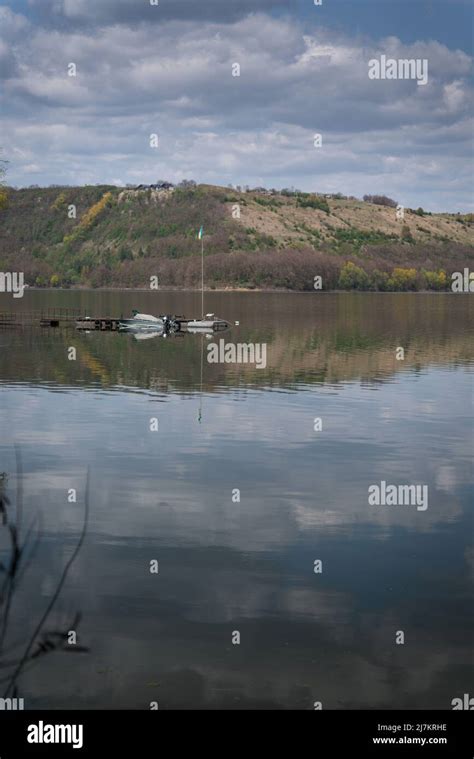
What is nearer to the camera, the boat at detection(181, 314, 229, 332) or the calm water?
the calm water

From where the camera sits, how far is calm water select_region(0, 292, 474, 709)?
62.4 ft

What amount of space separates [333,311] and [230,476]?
141998 millimetres

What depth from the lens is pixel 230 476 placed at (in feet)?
115

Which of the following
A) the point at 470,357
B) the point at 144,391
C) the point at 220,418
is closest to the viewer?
the point at 220,418

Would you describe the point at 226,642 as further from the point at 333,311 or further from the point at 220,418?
the point at 333,311

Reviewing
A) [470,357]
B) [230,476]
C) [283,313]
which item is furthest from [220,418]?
[283,313]
